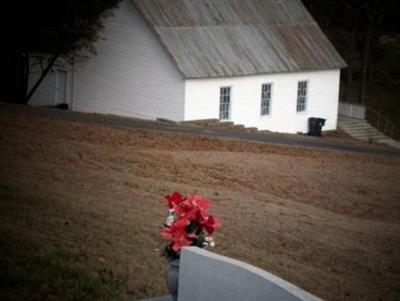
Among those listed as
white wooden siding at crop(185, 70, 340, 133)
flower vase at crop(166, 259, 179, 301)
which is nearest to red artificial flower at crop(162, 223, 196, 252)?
flower vase at crop(166, 259, 179, 301)

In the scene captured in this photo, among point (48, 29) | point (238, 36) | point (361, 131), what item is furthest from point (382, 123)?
point (48, 29)

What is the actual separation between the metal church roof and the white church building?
0.18ft

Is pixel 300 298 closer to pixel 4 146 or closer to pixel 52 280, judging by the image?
pixel 52 280

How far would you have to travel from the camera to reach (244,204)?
20312mm

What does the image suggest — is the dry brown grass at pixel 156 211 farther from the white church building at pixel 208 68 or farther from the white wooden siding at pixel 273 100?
the white church building at pixel 208 68

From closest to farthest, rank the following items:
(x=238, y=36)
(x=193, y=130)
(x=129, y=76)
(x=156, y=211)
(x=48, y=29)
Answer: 1. (x=156, y=211)
2. (x=193, y=130)
3. (x=48, y=29)
4. (x=129, y=76)
5. (x=238, y=36)

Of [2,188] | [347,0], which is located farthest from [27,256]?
[347,0]

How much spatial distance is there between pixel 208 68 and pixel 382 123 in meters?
18.5

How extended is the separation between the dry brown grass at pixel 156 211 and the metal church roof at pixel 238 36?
11583 millimetres

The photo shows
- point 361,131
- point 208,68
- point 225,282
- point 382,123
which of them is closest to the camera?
point 225,282

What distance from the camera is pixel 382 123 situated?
5666 centimetres

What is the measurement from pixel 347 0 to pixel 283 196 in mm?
40382

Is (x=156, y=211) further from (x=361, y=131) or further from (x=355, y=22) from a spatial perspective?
(x=355, y=22)

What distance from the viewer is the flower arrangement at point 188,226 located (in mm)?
11016
